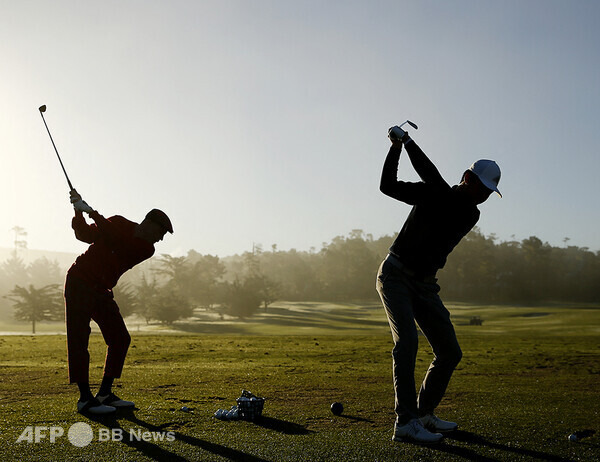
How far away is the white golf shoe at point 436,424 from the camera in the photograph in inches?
226

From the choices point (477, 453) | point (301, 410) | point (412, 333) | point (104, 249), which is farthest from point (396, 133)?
point (104, 249)

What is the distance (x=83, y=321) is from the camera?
7.02 meters

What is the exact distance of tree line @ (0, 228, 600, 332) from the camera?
8544 centimetres

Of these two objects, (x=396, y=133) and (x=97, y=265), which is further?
(x=97, y=265)

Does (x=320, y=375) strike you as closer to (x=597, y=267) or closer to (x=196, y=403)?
(x=196, y=403)

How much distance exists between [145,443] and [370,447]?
1984 millimetres

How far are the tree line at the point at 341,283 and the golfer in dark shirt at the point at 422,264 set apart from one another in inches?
2852

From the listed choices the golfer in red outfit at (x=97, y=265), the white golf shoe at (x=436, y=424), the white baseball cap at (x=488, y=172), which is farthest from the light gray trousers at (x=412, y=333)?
the golfer in red outfit at (x=97, y=265)

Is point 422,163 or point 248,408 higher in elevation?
point 422,163

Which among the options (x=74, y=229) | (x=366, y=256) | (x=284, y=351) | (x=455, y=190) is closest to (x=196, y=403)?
(x=74, y=229)

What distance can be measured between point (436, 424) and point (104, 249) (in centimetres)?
424

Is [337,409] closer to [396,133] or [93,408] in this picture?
[93,408]

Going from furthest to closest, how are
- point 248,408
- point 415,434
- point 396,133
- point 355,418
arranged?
point 355,418 < point 248,408 < point 396,133 < point 415,434

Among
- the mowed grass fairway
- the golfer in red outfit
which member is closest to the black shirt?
the mowed grass fairway
